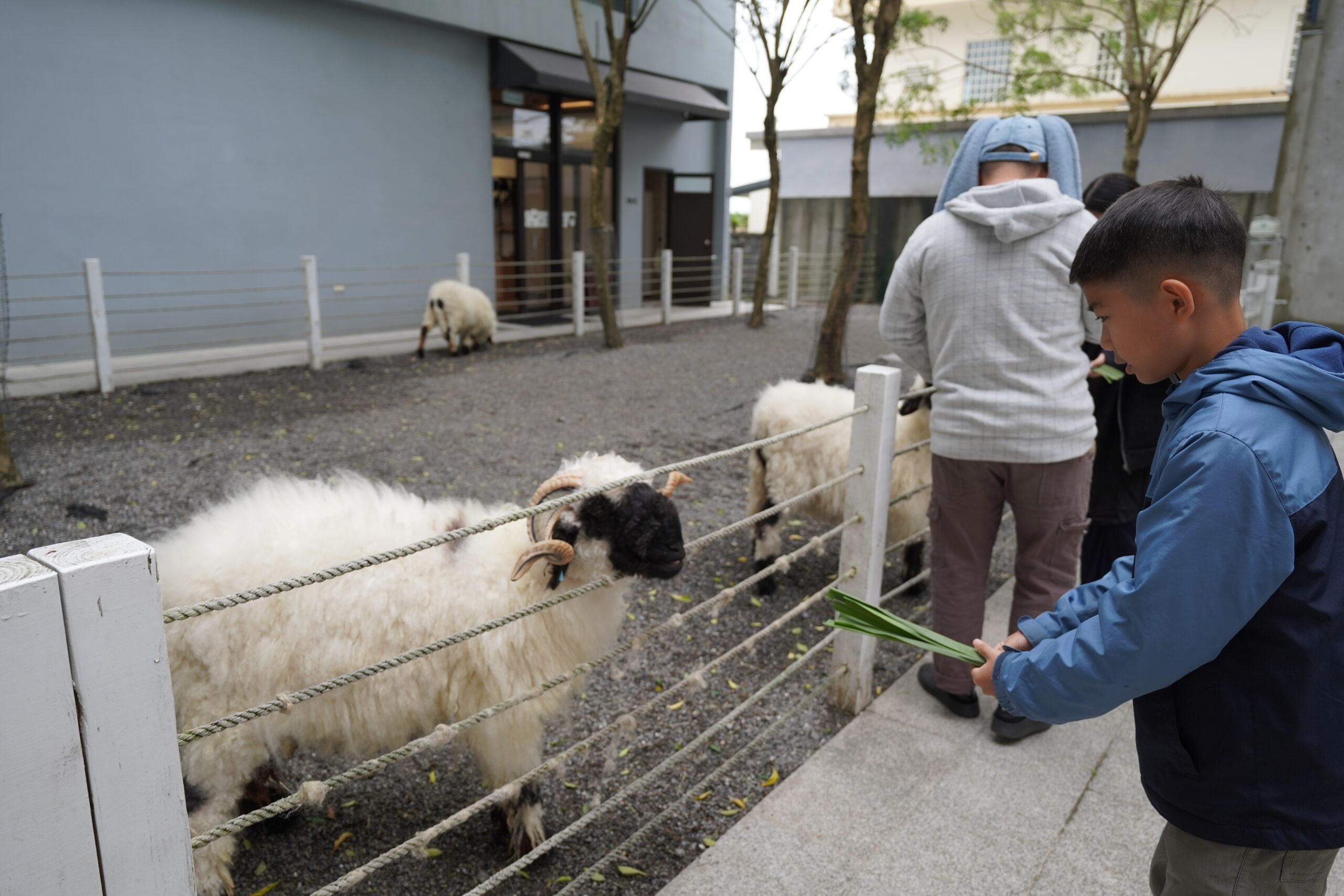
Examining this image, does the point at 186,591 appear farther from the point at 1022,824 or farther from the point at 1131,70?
the point at 1131,70

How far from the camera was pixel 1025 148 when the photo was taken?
2975 mm

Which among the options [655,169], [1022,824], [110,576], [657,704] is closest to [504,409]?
[657,704]

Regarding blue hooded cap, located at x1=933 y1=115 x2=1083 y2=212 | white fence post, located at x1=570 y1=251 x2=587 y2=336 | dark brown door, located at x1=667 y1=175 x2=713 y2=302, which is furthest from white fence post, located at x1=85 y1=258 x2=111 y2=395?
dark brown door, located at x1=667 y1=175 x2=713 y2=302

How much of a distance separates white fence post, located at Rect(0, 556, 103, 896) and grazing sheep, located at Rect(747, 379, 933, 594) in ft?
12.3

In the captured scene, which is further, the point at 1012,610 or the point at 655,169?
the point at 655,169

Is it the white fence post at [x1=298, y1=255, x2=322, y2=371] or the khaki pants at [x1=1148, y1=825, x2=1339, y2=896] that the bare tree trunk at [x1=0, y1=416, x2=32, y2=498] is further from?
the khaki pants at [x1=1148, y1=825, x2=1339, y2=896]

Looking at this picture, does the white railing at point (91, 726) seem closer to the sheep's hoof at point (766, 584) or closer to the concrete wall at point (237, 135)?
the sheep's hoof at point (766, 584)

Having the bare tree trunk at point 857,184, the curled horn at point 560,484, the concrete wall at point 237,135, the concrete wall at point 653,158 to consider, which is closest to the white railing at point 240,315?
the concrete wall at point 237,135

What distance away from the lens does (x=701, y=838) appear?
2820 mm

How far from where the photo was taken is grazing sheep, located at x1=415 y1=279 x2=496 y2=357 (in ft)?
36.9

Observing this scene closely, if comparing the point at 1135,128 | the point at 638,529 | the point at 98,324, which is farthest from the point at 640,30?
the point at 638,529

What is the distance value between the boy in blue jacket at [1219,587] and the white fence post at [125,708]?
1.35 m

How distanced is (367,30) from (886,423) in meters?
12.0

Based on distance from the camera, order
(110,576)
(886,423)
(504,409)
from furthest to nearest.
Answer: (504,409) → (886,423) → (110,576)
